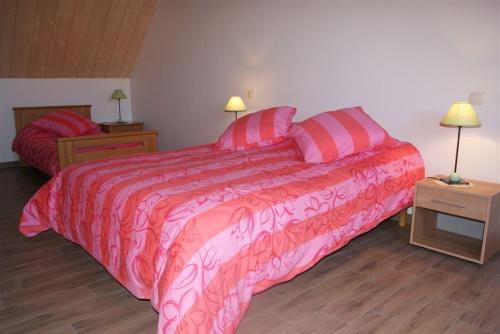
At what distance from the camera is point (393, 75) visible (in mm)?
3232

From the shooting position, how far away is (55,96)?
5695mm

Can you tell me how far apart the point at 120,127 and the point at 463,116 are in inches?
178

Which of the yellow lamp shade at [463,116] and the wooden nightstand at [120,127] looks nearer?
the yellow lamp shade at [463,116]

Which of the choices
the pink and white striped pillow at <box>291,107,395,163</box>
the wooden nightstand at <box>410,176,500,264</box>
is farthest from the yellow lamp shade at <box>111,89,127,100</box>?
the wooden nightstand at <box>410,176,500,264</box>

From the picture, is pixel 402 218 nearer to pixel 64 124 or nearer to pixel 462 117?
pixel 462 117

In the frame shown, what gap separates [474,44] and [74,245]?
319 cm

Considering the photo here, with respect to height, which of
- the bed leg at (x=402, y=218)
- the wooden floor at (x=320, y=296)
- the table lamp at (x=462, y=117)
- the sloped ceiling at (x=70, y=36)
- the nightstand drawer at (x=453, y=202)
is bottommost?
the wooden floor at (x=320, y=296)

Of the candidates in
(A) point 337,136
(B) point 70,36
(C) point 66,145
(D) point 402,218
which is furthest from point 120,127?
(D) point 402,218

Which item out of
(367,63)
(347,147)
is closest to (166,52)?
(367,63)

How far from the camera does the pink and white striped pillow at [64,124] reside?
500 centimetres

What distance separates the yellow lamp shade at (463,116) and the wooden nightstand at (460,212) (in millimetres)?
417

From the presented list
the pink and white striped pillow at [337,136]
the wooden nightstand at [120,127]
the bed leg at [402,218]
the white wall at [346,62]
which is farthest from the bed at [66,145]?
the bed leg at [402,218]

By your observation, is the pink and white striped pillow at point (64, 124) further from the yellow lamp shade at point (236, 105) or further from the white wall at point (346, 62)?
the yellow lamp shade at point (236, 105)

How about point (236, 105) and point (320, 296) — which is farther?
point (236, 105)
